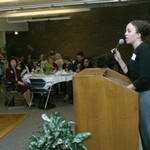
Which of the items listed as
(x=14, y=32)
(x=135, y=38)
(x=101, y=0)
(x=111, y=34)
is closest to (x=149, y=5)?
(x=111, y=34)

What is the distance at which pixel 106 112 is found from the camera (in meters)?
2.83

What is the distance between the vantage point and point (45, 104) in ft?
25.7

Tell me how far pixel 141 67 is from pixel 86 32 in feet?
40.0

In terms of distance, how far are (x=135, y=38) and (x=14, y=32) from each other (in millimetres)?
13064

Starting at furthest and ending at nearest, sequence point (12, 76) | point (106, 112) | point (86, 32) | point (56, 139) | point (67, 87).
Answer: point (86, 32), point (67, 87), point (12, 76), point (106, 112), point (56, 139)

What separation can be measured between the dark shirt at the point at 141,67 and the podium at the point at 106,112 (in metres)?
0.12

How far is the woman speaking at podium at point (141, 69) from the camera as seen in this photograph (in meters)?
2.88

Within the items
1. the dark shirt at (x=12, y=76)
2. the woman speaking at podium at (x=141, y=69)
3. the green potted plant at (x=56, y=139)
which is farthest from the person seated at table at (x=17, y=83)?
the green potted plant at (x=56, y=139)

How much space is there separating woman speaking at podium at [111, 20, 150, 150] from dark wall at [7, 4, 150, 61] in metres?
11.1

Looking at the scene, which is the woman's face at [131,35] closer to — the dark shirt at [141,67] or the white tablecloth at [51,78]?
the dark shirt at [141,67]

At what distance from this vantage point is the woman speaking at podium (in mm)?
2879

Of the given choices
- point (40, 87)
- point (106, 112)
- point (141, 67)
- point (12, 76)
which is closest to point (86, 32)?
point (12, 76)

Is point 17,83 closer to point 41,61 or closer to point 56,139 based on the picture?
point 41,61

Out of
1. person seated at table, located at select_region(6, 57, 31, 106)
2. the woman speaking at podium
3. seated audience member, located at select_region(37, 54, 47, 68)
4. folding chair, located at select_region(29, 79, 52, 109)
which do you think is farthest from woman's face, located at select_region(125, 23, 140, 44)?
seated audience member, located at select_region(37, 54, 47, 68)
